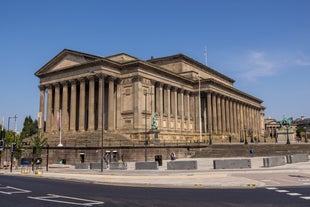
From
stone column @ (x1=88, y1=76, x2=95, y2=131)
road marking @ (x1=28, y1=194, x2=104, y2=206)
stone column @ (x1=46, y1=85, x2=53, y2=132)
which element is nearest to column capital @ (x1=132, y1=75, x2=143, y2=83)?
stone column @ (x1=88, y1=76, x2=95, y2=131)

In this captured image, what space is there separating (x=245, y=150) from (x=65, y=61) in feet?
138

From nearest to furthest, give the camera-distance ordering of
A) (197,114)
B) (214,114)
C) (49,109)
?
(49,109), (214,114), (197,114)

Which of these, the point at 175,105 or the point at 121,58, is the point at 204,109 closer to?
the point at 175,105

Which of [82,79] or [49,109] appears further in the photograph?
[49,109]

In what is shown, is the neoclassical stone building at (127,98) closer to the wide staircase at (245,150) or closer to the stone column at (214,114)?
the stone column at (214,114)

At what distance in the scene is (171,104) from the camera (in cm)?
7825

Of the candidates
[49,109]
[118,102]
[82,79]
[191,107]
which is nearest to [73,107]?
[82,79]

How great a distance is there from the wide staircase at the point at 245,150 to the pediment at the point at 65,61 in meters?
29.0

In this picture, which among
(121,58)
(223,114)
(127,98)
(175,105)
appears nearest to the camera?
(127,98)

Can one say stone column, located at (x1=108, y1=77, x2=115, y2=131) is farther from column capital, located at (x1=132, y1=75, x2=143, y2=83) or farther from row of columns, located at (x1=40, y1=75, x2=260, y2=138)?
column capital, located at (x1=132, y1=75, x2=143, y2=83)

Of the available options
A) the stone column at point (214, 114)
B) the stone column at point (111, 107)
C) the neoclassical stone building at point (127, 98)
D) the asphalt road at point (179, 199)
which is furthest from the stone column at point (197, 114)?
the asphalt road at point (179, 199)

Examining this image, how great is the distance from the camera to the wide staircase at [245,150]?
52.7 metres

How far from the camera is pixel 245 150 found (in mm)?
54812

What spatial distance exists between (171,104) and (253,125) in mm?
51961
